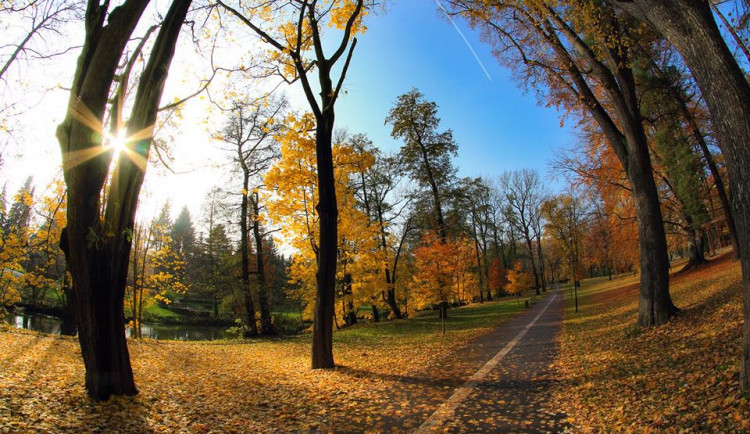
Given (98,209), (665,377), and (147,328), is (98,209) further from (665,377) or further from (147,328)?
(147,328)

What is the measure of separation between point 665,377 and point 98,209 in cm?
781

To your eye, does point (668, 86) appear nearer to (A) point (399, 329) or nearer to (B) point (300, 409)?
(A) point (399, 329)

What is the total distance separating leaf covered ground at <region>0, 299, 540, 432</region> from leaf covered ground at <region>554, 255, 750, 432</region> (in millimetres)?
1974

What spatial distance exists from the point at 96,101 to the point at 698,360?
8.75 m

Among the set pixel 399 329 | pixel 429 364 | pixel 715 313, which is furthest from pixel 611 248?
pixel 429 364

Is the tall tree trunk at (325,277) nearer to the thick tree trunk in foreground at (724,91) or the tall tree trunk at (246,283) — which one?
the thick tree trunk in foreground at (724,91)

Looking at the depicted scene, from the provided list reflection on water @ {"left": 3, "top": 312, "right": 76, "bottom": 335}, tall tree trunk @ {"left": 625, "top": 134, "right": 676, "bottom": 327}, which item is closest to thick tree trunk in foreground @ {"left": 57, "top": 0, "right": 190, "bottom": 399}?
tall tree trunk @ {"left": 625, "top": 134, "right": 676, "bottom": 327}

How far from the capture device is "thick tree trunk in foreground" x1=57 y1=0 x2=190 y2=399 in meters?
4.45

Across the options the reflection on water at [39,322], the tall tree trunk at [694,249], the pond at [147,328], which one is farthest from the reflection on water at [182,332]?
the tall tree trunk at [694,249]

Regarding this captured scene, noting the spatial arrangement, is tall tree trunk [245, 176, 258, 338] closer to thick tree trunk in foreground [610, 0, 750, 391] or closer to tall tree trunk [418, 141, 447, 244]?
tall tree trunk [418, 141, 447, 244]

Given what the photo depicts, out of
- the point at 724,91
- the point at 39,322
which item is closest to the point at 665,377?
the point at 724,91

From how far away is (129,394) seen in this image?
4766 mm

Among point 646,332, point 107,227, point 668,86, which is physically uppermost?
point 668,86

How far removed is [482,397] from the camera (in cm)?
533
